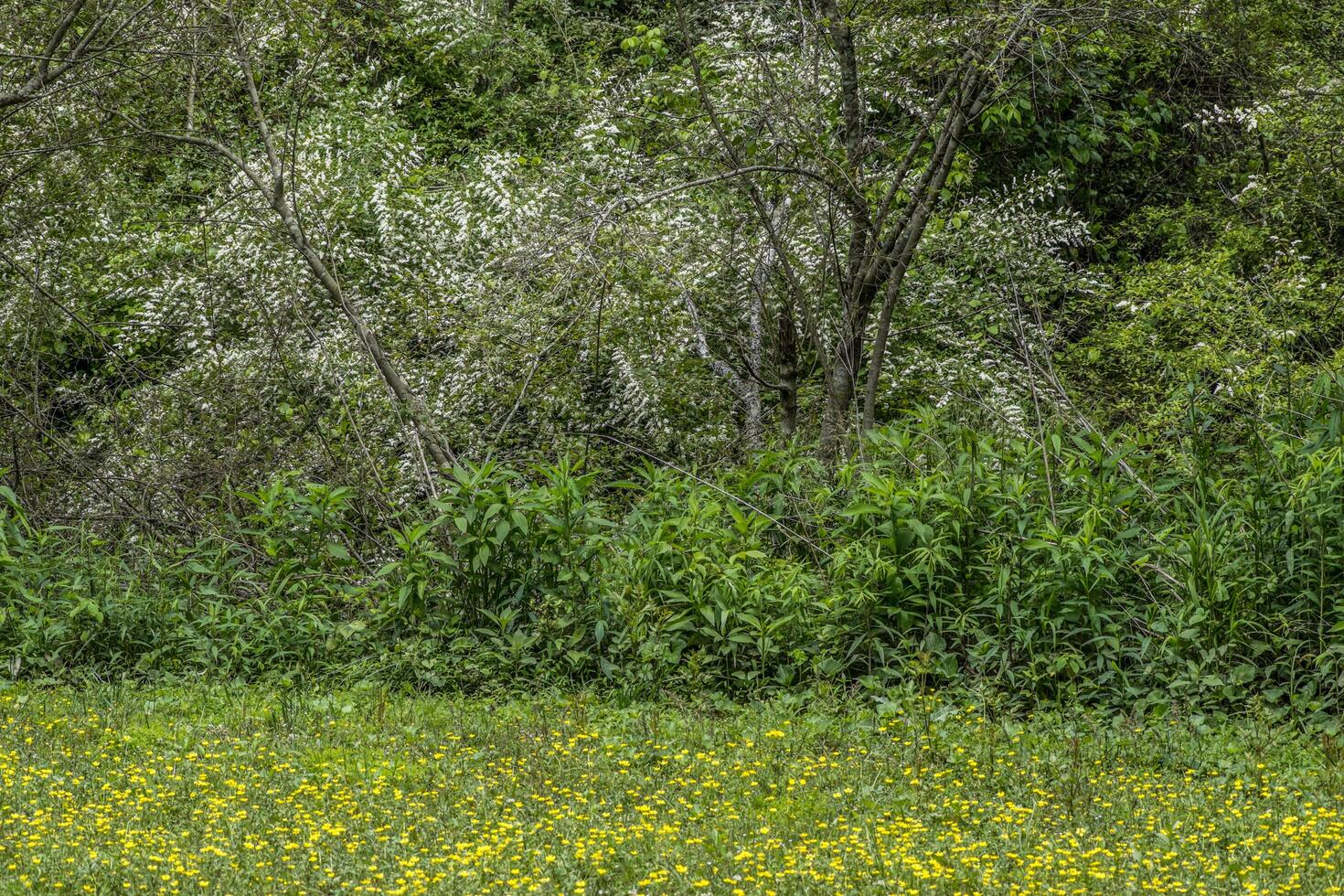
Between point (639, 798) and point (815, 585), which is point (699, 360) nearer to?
point (815, 585)

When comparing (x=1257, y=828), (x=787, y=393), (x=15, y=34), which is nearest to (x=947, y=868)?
(x=1257, y=828)

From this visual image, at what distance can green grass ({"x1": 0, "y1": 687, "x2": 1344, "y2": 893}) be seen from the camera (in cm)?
379

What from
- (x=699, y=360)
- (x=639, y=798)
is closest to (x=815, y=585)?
(x=639, y=798)

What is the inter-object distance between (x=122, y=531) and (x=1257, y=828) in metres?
6.29

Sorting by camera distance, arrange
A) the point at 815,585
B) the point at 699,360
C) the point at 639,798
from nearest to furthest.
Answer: the point at 639,798
the point at 815,585
the point at 699,360

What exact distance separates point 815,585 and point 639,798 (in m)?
1.86

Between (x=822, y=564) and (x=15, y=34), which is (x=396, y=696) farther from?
(x=15, y=34)

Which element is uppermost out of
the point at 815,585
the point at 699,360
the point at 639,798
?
the point at 699,360

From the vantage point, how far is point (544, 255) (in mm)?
7203

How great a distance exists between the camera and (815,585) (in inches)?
242

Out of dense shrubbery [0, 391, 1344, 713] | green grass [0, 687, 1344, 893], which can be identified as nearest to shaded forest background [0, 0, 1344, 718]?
dense shrubbery [0, 391, 1344, 713]

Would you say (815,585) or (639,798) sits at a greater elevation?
(815,585)

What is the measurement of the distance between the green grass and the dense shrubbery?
13.3 inches

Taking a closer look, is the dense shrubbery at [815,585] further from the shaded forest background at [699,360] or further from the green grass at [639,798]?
the green grass at [639,798]
